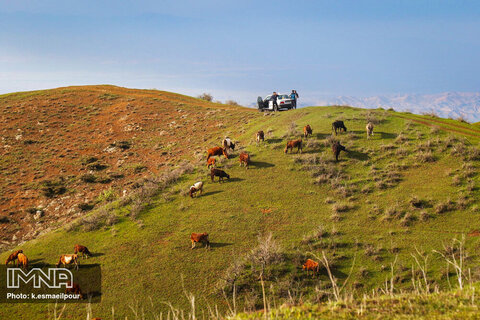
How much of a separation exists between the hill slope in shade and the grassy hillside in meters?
6.90

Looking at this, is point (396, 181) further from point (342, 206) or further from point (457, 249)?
point (457, 249)

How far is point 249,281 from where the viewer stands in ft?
42.9

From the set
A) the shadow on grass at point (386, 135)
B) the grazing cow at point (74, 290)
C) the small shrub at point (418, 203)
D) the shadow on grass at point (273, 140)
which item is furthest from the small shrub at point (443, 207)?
the grazing cow at point (74, 290)

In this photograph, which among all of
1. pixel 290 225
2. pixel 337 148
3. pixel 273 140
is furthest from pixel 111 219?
pixel 337 148

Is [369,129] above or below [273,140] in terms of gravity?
above

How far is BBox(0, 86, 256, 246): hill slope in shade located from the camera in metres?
26.8

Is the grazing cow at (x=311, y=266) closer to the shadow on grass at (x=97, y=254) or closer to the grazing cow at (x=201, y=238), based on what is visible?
the grazing cow at (x=201, y=238)

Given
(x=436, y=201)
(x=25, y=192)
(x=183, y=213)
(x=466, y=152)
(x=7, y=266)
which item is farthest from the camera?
(x=25, y=192)

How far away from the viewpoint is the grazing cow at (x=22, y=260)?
1564 cm

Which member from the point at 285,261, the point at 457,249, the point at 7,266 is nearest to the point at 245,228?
the point at 285,261

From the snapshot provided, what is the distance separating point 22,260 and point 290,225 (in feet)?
47.4

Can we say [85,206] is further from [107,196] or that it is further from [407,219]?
[407,219]

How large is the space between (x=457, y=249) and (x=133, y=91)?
64607 millimetres

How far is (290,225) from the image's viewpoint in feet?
56.0
